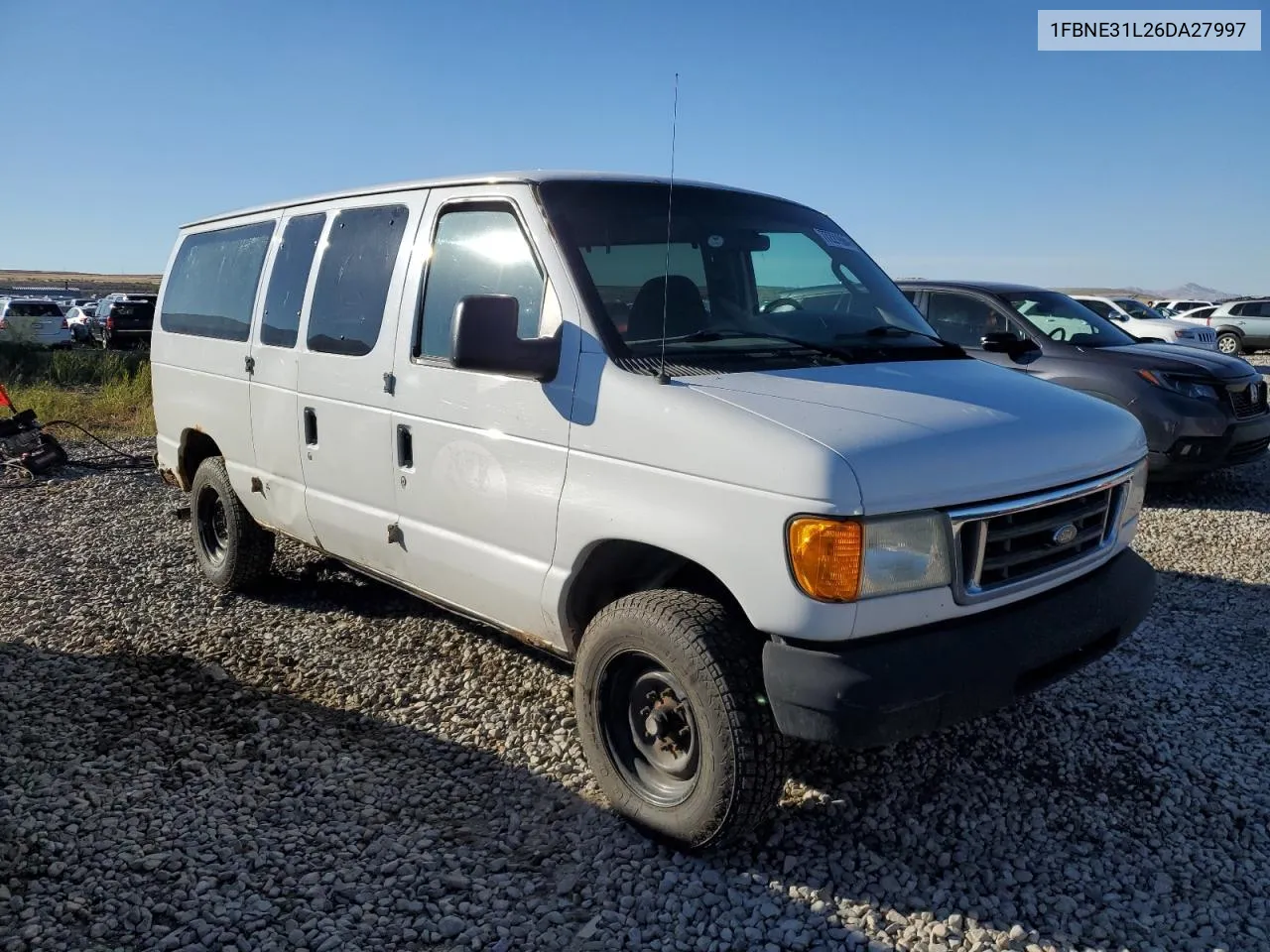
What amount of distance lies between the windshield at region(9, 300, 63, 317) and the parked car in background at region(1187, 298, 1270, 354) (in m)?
33.3

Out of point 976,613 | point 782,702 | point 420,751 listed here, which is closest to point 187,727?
point 420,751

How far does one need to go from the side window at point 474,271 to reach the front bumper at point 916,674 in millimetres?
1586

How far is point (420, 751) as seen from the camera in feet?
→ 12.6

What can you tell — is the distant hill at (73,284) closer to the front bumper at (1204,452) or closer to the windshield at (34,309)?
the windshield at (34,309)

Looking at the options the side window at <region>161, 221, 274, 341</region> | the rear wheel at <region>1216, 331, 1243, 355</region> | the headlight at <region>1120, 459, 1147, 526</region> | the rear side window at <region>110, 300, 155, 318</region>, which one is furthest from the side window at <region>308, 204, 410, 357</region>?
the rear wheel at <region>1216, 331, 1243, 355</region>

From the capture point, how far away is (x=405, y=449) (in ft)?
13.0

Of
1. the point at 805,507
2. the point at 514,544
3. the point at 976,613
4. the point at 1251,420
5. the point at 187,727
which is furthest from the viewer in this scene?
the point at 1251,420

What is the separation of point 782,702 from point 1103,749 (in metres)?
1.83

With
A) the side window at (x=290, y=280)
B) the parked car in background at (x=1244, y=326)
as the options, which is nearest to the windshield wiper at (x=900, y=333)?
the side window at (x=290, y=280)

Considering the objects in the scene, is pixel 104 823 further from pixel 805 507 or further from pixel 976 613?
pixel 976 613

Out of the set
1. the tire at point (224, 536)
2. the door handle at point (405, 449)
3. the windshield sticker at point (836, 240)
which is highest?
the windshield sticker at point (836, 240)

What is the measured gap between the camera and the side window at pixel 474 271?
3504mm

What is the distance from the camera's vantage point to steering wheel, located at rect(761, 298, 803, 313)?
3.74 meters

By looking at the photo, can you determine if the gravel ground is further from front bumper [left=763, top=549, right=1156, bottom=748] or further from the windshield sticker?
the windshield sticker
